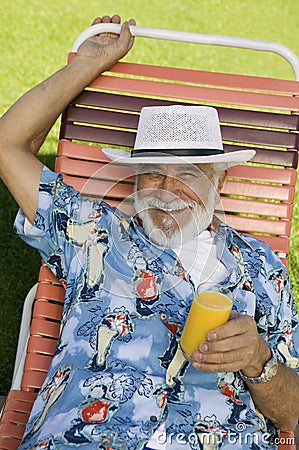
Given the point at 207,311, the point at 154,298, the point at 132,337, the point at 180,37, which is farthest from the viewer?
the point at 180,37

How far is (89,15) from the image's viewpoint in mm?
7277

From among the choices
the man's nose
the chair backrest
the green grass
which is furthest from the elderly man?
the green grass

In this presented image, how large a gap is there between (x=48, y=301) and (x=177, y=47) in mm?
4220

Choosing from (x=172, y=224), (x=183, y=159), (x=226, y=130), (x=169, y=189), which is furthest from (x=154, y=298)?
(x=226, y=130)

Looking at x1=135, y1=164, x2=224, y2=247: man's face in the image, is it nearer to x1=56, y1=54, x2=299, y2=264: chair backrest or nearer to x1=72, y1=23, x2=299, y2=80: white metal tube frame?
x1=56, y1=54, x2=299, y2=264: chair backrest

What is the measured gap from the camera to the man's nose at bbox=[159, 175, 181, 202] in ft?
9.65

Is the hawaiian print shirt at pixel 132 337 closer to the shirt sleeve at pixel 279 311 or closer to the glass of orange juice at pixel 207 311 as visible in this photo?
the shirt sleeve at pixel 279 311

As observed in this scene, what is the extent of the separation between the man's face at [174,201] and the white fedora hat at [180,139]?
66mm

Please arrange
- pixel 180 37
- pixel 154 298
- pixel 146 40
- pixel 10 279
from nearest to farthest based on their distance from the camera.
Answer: pixel 154 298, pixel 180 37, pixel 10 279, pixel 146 40

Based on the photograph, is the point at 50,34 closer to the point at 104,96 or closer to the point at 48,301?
the point at 104,96

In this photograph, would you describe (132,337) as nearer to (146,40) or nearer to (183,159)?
(183,159)

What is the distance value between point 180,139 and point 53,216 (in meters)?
0.58

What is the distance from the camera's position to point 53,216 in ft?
9.50

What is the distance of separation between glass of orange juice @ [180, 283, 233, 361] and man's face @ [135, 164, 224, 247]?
585 millimetres
